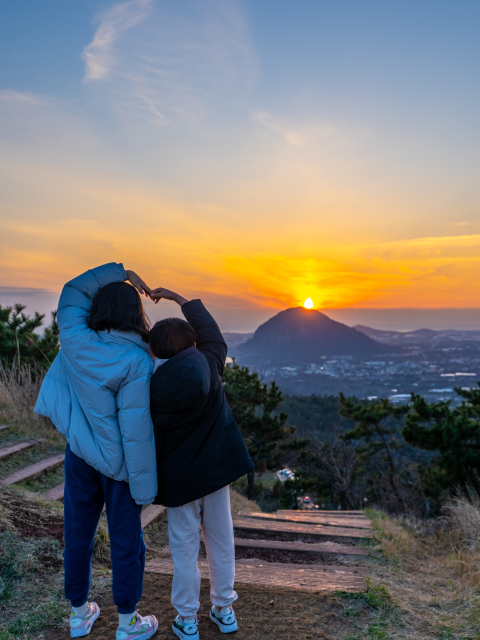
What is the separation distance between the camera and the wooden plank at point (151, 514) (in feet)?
11.6

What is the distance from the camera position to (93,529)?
194 centimetres

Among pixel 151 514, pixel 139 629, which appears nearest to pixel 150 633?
pixel 139 629

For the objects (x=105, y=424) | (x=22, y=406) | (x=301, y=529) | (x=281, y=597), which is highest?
(x=105, y=424)

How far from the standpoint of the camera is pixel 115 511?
6.02 ft

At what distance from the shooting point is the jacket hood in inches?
68.6

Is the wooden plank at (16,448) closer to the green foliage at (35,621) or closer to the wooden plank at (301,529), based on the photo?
the wooden plank at (301,529)

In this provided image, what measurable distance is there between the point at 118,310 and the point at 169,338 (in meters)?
0.23

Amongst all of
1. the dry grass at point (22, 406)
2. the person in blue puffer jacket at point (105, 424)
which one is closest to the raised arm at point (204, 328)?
the person in blue puffer jacket at point (105, 424)

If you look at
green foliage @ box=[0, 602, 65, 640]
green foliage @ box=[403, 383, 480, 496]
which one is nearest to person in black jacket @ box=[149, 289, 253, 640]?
green foliage @ box=[0, 602, 65, 640]

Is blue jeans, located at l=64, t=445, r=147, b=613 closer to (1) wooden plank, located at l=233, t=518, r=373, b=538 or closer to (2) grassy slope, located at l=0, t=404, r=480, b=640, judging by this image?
(2) grassy slope, located at l=0, t=404, r=480, b=640

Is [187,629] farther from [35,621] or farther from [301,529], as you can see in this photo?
[301,529]

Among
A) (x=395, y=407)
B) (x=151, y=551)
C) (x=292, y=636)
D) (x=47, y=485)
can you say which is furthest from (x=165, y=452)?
(x=395, y=407)

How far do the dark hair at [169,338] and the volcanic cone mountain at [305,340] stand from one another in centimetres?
6251

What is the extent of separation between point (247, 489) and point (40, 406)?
15.0 meters
